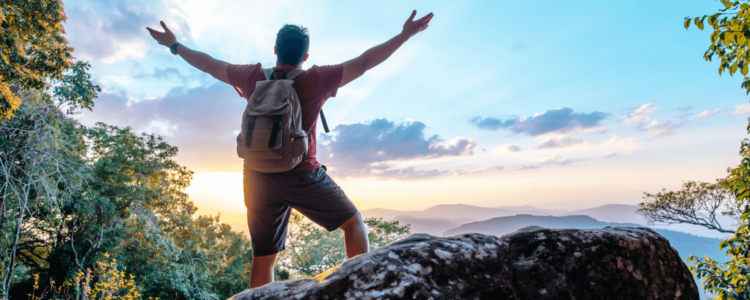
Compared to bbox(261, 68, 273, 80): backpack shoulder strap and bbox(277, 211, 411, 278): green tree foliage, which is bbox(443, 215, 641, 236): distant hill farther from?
bbox(277, 211, 411, 278): green tree foliage

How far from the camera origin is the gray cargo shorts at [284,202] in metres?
1.95

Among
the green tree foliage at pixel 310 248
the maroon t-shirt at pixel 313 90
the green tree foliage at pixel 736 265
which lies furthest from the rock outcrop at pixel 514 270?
the green tree foliage at pixel 310 248

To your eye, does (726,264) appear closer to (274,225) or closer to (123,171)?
(274,225)

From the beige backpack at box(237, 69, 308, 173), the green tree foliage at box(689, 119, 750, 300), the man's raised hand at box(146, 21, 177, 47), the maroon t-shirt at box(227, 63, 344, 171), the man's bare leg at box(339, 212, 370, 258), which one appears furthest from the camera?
the green tree foliage at box(689, 119, 750, 300)

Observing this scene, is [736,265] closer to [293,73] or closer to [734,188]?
[734,188]

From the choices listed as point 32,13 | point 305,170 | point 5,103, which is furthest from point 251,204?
point 32,13

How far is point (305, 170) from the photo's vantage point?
1968 mm

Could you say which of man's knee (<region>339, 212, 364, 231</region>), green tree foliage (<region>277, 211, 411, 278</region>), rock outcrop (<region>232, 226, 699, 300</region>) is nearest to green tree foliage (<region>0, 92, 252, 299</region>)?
green tree foliage (<region>277, 211, 411, 278</region>)

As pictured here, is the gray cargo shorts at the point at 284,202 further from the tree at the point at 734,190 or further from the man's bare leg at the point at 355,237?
the tree at the point at 734,190

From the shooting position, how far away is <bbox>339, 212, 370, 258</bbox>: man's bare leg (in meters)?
1.93

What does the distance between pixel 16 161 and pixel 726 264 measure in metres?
14.9

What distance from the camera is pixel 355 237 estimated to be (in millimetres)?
1940

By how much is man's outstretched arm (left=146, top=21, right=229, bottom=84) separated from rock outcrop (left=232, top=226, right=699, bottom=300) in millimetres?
1641

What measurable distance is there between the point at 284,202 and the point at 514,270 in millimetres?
1321
